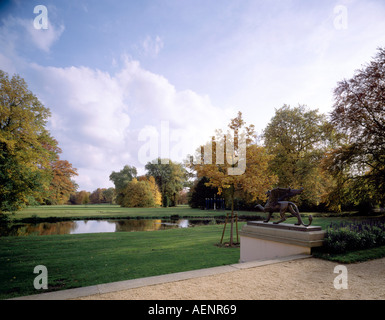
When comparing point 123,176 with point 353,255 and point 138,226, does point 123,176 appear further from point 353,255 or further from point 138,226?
point 353,255

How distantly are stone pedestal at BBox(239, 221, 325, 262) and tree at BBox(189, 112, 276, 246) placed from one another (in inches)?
102

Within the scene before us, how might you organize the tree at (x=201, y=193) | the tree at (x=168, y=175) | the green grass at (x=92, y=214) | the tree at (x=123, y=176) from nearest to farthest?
the green grass at (x=92, y=214), the tree at (x=201, y=193), the tree at (x=123, y=176), the tree at (x=168, y=175)

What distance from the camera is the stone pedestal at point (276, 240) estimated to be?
6.25 metres

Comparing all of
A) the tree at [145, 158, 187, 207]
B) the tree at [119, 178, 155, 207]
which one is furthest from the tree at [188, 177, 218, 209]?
the tree at [145, 158, 187, 207]

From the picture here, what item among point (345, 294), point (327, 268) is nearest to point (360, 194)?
point (327, 268)

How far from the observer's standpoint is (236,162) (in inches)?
414

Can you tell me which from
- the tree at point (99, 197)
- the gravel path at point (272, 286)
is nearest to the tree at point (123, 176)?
the tree at point (99, 197)

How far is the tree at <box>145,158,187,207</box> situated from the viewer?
57197 millimetres

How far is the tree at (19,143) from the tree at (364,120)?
1818 cm

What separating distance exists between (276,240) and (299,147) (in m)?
20.2

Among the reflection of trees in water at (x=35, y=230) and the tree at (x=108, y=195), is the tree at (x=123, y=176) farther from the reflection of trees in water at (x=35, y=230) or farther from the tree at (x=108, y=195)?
the reflection of trees in water at (x=35, y=230)

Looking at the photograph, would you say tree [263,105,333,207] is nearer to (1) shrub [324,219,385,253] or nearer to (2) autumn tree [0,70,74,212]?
(1) shrub [324,219,385,253]
